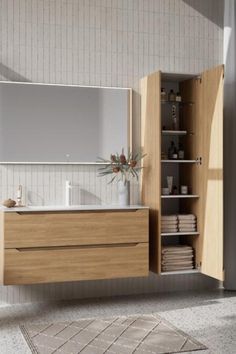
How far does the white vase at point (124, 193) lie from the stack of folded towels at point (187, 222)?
0.51 m

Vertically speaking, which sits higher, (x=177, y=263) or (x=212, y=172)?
(x=212, y=172)

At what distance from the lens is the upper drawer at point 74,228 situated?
163 inches

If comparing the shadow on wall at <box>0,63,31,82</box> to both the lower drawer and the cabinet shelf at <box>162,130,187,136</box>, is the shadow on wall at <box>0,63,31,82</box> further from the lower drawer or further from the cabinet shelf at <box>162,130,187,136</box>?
the lower drawer

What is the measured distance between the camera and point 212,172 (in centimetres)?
466

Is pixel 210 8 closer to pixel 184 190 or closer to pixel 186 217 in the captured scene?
pixel 184 190

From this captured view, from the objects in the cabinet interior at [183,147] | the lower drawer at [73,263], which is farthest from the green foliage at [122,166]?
the lower drawer at [73,263]

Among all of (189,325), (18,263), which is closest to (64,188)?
(18,263)

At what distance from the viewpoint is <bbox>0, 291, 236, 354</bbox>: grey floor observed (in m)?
3.54

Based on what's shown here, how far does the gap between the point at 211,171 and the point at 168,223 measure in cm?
60

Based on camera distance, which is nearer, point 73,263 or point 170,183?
point 73,263

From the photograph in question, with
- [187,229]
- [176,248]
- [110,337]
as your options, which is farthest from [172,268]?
[110,337]

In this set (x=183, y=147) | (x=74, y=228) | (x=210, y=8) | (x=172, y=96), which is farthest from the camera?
(x=210, y=8)

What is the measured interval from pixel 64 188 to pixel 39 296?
970 mm

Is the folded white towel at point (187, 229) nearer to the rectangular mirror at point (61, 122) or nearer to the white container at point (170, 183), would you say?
the white container at point (170, 183)
